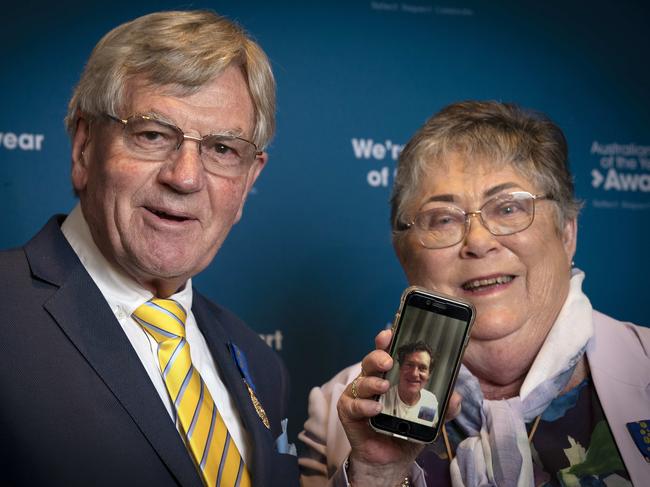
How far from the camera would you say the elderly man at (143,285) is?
66.2 inches

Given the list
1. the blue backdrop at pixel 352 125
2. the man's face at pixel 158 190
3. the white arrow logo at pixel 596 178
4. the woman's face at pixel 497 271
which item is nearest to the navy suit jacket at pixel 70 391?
the man's face at pixel 158 190

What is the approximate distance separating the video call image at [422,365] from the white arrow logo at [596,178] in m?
1.85

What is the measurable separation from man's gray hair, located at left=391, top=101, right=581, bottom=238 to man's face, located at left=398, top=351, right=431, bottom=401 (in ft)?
2.32

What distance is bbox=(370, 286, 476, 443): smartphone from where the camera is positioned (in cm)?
180

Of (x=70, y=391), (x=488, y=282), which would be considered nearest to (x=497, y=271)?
(x=488, y=282)

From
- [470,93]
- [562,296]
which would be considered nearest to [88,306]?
[562,296]

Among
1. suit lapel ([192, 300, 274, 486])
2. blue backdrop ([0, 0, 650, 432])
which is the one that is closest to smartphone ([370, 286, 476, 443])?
suit lapel ([192, 300, 274, 486])

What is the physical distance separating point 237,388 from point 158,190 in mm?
578

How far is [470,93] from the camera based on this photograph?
3426 millimetres

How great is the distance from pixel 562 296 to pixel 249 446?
1.05 m

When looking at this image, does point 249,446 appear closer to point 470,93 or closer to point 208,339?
point 208,339

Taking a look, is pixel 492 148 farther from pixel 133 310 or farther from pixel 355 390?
pixel 133 310

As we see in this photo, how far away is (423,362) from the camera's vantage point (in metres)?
1.82

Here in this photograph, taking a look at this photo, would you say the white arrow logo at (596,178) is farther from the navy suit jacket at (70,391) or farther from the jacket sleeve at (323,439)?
the navy suit jacket at (70,391)
